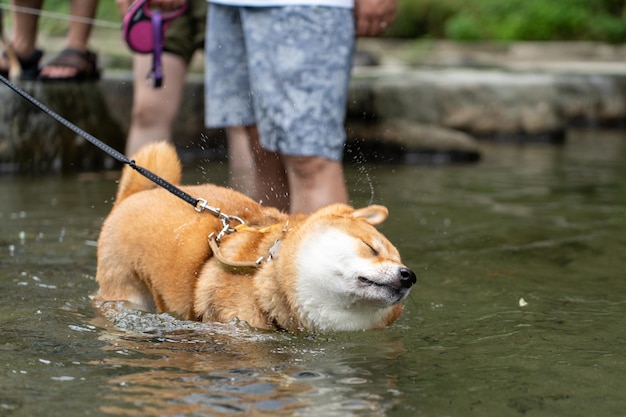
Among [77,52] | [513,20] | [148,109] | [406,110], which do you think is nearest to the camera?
[148,109]

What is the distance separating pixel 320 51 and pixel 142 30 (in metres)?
1.05

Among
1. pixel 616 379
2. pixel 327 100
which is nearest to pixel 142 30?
pixel 327 100

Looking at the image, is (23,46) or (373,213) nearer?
(373,213)

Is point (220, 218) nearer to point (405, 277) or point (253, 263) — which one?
point (253, 263)

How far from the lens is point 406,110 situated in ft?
29.4

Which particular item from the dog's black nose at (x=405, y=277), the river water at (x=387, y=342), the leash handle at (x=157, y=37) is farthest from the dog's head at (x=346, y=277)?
the leash handle at (x=157, y=37)

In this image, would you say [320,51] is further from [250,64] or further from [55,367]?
[55,367]

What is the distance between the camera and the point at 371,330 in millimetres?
3145

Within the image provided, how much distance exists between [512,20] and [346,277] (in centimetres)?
1419

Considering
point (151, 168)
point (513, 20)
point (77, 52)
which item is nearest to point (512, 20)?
point (513, 20)

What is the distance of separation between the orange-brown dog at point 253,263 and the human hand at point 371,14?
2.79ft

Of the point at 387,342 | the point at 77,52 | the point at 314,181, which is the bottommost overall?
the point at 387,342

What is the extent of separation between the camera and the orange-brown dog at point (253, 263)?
9.78 feet

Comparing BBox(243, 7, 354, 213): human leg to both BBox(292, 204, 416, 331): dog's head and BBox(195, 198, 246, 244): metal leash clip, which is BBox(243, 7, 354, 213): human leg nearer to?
BBox(195, 198, 246, 244): metal leash clip
